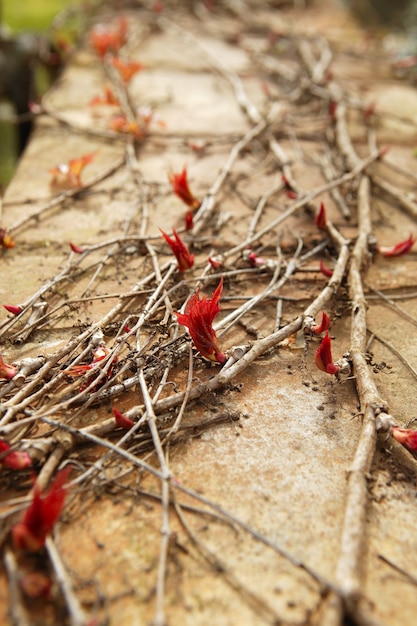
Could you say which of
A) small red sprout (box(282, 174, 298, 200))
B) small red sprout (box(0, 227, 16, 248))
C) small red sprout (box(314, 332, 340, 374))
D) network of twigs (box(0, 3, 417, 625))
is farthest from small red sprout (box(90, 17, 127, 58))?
small red sprout (box(314, 332, 340, 374))

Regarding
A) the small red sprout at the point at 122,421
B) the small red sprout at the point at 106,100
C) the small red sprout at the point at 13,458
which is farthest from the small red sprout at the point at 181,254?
the small red sprout at the point at 106,100

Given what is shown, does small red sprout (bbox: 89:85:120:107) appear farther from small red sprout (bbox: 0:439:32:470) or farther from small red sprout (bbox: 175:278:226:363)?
small red sprout (bbox: 0:439:32:470)

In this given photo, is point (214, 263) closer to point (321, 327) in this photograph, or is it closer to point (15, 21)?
point (321, 327)

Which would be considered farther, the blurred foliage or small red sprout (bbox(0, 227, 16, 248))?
the blurred foliage

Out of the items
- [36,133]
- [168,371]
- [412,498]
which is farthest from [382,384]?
[36,133]

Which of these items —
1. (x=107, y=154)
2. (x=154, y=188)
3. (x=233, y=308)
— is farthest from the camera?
(x=107, y=154)

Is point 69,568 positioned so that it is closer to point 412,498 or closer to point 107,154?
point 412,498

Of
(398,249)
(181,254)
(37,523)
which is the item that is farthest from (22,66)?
(37,523)

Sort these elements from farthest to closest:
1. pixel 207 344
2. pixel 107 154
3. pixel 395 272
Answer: pixel 107 154
pixel 395 272
pixel 207 344
